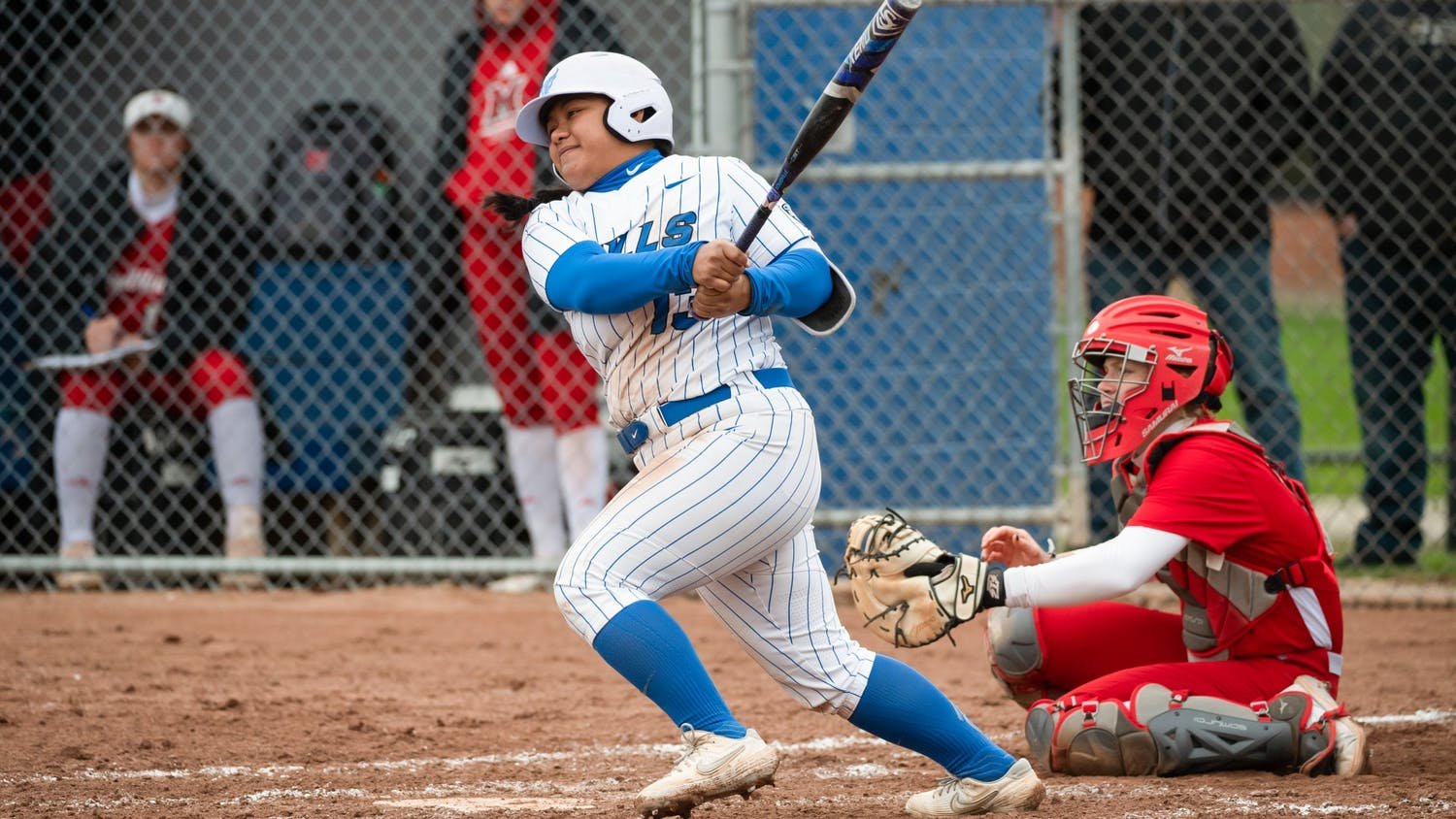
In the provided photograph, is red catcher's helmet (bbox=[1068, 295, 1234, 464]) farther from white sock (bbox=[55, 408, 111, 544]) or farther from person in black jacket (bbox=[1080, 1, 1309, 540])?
white sock (bbox=[55, 408, 111, 544])

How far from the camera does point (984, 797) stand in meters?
2.91

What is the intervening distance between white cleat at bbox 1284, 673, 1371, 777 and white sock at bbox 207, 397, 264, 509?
13.2ft

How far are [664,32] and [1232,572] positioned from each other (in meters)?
4.77

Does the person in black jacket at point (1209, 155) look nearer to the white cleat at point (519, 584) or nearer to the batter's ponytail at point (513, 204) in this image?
the white cleat at point (519, 584)

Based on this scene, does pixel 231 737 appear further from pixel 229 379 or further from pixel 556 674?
pixel 229 379

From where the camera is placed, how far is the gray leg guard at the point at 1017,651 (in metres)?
3.58

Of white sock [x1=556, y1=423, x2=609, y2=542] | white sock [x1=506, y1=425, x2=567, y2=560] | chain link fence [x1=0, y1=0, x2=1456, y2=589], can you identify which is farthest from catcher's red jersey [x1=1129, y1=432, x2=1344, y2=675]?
white sock [x1=506, y1=425, x2=567, y2=560]

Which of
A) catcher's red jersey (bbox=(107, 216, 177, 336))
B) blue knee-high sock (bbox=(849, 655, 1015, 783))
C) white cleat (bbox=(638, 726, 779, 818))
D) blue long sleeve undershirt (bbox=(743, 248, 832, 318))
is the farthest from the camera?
catcher's red jersey (bbox=(107, 216, 177, 336))

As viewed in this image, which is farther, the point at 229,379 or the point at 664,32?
the point at 664,32

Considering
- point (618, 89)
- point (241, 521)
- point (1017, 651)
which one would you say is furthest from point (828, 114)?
point (241, 521)

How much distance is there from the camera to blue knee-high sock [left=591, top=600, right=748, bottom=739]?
2734 millimetres

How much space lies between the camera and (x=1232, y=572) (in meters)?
3.26

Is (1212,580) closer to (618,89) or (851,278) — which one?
(618,89)

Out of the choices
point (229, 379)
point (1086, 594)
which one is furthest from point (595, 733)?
point (229, 379)
